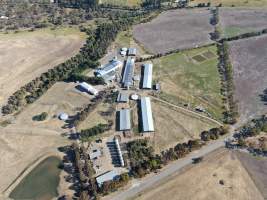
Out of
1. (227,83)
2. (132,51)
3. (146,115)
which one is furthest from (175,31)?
(146,115)

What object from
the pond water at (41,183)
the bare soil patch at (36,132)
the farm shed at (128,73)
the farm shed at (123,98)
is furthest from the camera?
the farm shed at (128,73)

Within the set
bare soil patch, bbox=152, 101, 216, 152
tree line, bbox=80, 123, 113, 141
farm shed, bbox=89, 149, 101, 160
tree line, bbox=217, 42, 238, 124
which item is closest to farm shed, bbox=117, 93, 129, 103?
bare soil patch, bbox=152, 101, 216, 152

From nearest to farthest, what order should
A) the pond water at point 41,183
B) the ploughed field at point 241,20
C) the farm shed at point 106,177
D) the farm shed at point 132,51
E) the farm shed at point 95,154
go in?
the farm shed at point 106,177 < the pond water at point 41,183 < the farm shed at point 95,154 < the farm shed at point 132,51 < the ploughed field at point 241,20

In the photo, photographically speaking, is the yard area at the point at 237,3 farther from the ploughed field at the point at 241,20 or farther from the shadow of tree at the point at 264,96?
the shadow of tree at the point at 264,96

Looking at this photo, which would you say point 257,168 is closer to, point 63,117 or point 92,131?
point 92,131

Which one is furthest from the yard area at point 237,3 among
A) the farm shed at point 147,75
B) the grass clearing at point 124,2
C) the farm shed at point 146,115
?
the farm shed at point 146,115

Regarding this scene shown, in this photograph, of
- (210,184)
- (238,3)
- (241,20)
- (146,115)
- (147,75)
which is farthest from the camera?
(238,3)

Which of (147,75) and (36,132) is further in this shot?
(147,75)

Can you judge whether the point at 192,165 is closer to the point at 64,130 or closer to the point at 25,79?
the point at 64,130

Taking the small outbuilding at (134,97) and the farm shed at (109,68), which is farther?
the farm shed at (109,68)
